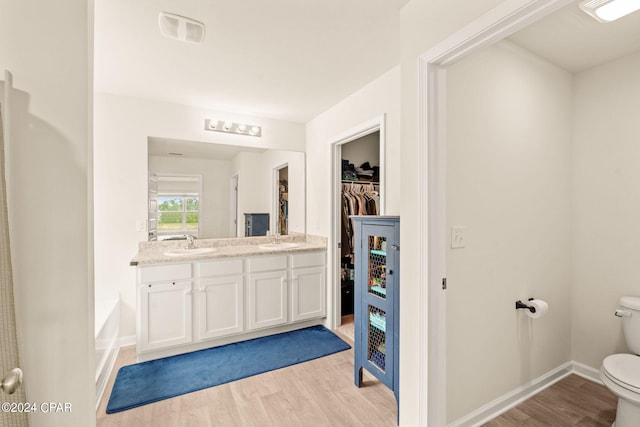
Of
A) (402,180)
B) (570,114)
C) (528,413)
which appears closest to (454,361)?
(528,413)

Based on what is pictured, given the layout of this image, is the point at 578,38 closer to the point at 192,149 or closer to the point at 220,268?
the point at 220,268

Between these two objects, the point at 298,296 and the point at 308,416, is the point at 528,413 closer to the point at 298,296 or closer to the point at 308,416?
the point at 308,416

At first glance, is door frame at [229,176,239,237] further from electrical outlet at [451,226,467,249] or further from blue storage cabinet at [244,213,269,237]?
electrical outlet at [451,226,467,249]

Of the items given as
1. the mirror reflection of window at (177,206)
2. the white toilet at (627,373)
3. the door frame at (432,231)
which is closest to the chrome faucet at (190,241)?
the mirror reflection of window at (177,206)

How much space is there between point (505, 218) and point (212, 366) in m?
2.53

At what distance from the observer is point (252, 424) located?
1.75 m

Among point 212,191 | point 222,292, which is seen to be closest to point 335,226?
point 222,292

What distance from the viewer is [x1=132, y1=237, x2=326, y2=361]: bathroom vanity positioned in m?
2.48

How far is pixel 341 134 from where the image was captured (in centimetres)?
292

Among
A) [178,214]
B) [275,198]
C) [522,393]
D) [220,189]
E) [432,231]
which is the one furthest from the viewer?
[275,198]

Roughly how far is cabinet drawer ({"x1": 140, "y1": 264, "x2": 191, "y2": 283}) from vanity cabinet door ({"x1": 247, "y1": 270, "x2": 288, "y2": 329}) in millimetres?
611

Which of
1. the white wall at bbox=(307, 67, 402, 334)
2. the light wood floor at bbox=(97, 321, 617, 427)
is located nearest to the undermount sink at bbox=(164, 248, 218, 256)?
the light wood floor at bbox=(97, 321, 617, 427)

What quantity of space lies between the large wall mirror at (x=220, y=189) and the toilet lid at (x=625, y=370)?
9.34 feet

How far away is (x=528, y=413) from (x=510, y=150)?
171cm
